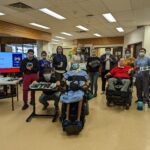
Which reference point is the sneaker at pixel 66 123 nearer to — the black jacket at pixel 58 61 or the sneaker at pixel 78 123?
the sneaker at pixel 78 123

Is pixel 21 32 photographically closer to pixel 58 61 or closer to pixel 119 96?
pixel 58 61

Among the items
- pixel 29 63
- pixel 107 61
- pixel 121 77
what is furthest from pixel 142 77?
pixel 29 63

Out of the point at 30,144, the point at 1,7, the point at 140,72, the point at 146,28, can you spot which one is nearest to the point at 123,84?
the point at 140,72

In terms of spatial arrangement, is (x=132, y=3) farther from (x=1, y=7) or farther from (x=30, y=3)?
(x=1, y=7)

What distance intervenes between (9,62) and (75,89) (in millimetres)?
3015

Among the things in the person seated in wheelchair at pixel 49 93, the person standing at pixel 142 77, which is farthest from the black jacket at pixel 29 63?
the person standing at pixel 142 77

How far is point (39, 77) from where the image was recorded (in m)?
4.34

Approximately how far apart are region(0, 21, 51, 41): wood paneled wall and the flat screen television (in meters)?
2.53

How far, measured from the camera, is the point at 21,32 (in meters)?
8.70

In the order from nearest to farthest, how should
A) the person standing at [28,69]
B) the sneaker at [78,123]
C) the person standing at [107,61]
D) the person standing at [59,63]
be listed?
the sneaker at [78,123], the person standing at [28,69], the person standing at [59,63], the person standing at [107,61]

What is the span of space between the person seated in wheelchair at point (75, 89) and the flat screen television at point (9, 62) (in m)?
2.52

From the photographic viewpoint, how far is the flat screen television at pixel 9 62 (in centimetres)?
537

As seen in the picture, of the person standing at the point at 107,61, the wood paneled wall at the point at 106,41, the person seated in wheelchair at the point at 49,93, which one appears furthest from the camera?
the wood paneled wall at the point at 106,41

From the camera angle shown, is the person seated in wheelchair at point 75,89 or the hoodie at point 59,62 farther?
the hoodie at point 59,62
